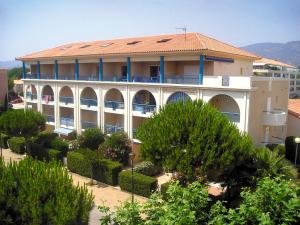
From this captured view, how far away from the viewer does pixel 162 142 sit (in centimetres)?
1927

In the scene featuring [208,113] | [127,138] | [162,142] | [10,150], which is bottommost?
[10,150]

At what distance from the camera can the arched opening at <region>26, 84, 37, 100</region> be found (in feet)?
147

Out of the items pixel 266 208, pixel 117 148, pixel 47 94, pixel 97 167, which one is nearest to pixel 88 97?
pixel 47 94

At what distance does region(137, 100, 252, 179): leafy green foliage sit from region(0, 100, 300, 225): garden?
0.06m

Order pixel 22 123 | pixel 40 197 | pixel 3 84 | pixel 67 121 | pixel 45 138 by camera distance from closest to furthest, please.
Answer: pixel 40 197 < pixel 22 123 < pixel 45 138 < pixel 67 121 < pixel 3 84

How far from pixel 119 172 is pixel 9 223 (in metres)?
14.5

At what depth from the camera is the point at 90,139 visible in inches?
1264

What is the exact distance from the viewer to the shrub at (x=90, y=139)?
32.0m

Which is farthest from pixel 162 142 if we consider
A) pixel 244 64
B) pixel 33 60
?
pixel 33 60

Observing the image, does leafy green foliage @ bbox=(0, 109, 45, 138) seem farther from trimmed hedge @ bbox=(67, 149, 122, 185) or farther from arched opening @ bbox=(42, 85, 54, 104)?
arched opening @ bbox=(42, 85, 54, 104)

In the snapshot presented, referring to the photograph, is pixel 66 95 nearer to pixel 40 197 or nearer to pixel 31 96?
pixel 31 96

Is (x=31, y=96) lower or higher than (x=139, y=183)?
higher

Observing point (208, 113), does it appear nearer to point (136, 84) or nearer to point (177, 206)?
point (177, 206)

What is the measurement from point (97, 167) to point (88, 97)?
14.2 meters
